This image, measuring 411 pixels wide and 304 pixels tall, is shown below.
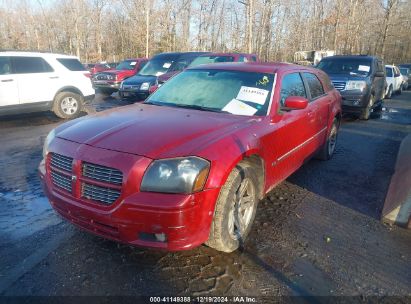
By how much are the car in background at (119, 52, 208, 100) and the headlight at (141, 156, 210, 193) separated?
358 inches

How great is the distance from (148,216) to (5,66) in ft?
26.7

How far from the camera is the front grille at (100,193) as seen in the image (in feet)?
8.52

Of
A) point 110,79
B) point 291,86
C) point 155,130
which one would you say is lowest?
point 110,79

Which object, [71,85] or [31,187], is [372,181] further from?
[71,85]

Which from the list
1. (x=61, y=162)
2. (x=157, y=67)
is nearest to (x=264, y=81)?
(x=61, y=162)

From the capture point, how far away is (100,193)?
2.65 m

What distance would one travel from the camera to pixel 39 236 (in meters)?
3.37

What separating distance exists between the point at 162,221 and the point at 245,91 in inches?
77.6

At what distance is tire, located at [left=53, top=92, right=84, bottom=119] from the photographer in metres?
9.65

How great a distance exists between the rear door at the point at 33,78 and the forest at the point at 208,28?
31808 millimetres

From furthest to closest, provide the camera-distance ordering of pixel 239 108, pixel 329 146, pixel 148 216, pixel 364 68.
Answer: pixel 364 68 < pixel 329 146 < pixel 239 108 < pixel 148 216

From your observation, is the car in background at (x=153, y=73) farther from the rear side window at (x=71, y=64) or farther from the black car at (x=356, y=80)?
the black car at (x=356, y=80)

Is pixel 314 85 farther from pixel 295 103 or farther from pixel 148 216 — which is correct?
pixel 148 216

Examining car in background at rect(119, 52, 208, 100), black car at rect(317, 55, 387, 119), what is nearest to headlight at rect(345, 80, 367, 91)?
black car at rect(317, 55, 387, 119)
